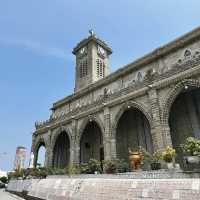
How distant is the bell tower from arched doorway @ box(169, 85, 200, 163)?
19459mm

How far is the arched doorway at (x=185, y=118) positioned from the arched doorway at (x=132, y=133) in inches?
99.3

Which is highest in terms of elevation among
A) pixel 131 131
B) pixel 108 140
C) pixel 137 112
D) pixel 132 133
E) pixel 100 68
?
pixel 100 68

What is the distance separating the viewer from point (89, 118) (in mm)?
21969

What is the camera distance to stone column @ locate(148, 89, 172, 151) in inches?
584

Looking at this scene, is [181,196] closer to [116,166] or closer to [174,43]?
[116,166]

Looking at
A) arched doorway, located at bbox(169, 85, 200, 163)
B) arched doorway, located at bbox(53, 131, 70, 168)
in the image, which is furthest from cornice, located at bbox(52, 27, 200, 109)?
arched doorway, located at bbox(53, 131, 70, 168)

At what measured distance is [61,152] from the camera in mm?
29000

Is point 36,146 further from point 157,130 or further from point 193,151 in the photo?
point 193,151

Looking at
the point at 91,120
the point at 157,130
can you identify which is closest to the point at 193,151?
the point at 157,130

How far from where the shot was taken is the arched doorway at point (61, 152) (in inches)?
1102

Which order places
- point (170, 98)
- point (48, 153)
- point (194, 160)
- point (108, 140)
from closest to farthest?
point (194, 160), point (170, 98), point (108, 140), point (48, 153)

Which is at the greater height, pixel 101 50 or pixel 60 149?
pixel 101 50

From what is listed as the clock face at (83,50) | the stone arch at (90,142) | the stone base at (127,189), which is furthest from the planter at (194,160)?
the clock face at (83,50)

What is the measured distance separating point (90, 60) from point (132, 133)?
20.4 meters
